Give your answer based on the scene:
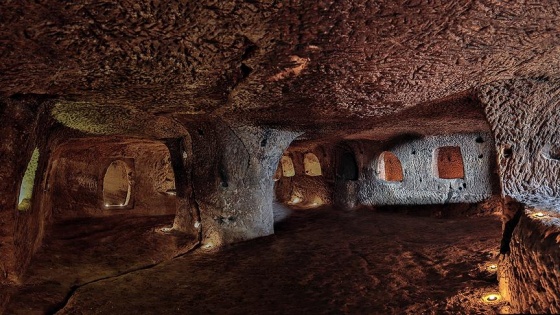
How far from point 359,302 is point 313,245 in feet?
8.15

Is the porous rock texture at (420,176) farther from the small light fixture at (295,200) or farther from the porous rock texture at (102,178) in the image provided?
the porous rock texture at (102,178)

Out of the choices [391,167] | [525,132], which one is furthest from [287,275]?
[391,167]

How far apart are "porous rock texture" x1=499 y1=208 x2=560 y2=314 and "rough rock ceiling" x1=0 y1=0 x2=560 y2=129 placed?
1343mm

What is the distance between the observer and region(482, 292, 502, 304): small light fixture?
10.8ft

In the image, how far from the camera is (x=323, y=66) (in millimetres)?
3391

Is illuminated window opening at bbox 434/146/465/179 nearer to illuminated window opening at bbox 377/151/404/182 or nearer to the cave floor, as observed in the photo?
illuminated window opening at bbox 377/151/404/182

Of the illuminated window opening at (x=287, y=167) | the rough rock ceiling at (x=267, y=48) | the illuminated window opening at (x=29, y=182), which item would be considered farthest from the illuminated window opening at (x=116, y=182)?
the rough rock ceiling at (x=267, y=48)

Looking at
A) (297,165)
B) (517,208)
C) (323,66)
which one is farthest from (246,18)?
(297,165)

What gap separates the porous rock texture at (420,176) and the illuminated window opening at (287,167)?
3.59 metres

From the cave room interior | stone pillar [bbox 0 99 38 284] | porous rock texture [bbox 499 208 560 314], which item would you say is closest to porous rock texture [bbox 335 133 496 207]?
the cave room interior

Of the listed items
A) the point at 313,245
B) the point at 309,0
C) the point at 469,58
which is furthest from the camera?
the point at 313,245

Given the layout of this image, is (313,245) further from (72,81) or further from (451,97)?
(72,81)

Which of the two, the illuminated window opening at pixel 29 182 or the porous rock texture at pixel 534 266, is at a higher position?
the illuminated window opening at pixel 29 182

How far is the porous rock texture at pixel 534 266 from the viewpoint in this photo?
2.07 metres
